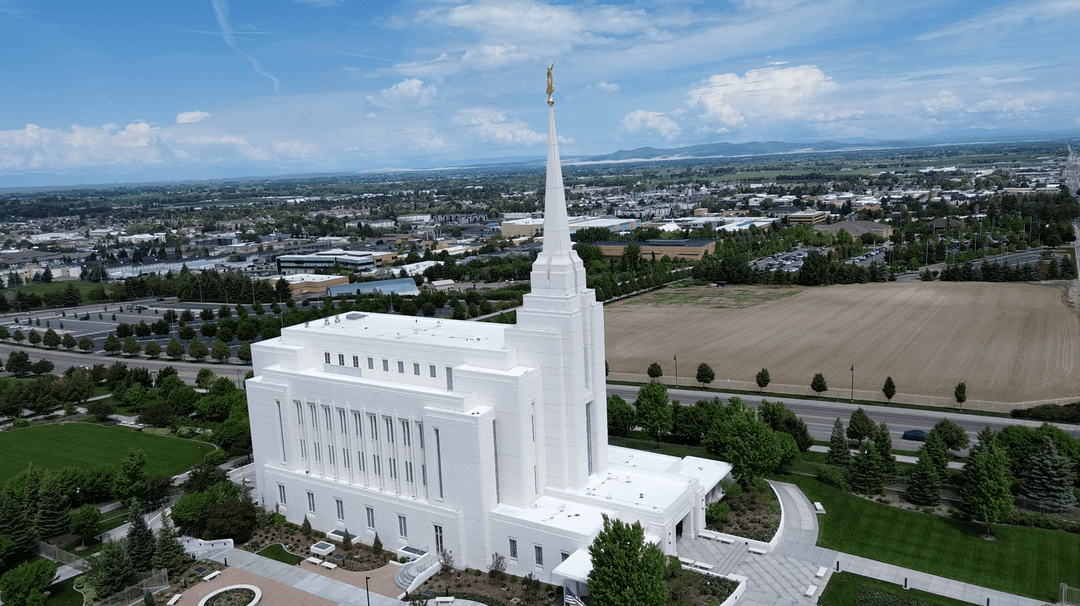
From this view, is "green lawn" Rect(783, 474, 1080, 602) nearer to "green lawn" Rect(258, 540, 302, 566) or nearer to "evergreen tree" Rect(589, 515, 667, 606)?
"evergreen tree" Rect(589, 515, 667, 606)

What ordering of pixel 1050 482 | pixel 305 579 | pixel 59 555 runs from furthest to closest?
pixel 59 555 → pixel 1050 482 → pixel 305 579

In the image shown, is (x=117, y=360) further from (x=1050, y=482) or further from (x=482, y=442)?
(x=1050, y=482)

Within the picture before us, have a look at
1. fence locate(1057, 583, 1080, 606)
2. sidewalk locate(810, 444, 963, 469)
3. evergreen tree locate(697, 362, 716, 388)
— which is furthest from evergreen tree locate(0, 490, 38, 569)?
fence locate(1057, 583, 1080, 606)

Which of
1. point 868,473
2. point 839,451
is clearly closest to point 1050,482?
point 868,473

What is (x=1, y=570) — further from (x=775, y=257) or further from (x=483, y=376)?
(x=775, y=257)

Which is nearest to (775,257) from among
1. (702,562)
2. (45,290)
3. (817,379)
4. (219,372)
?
(817,379)
